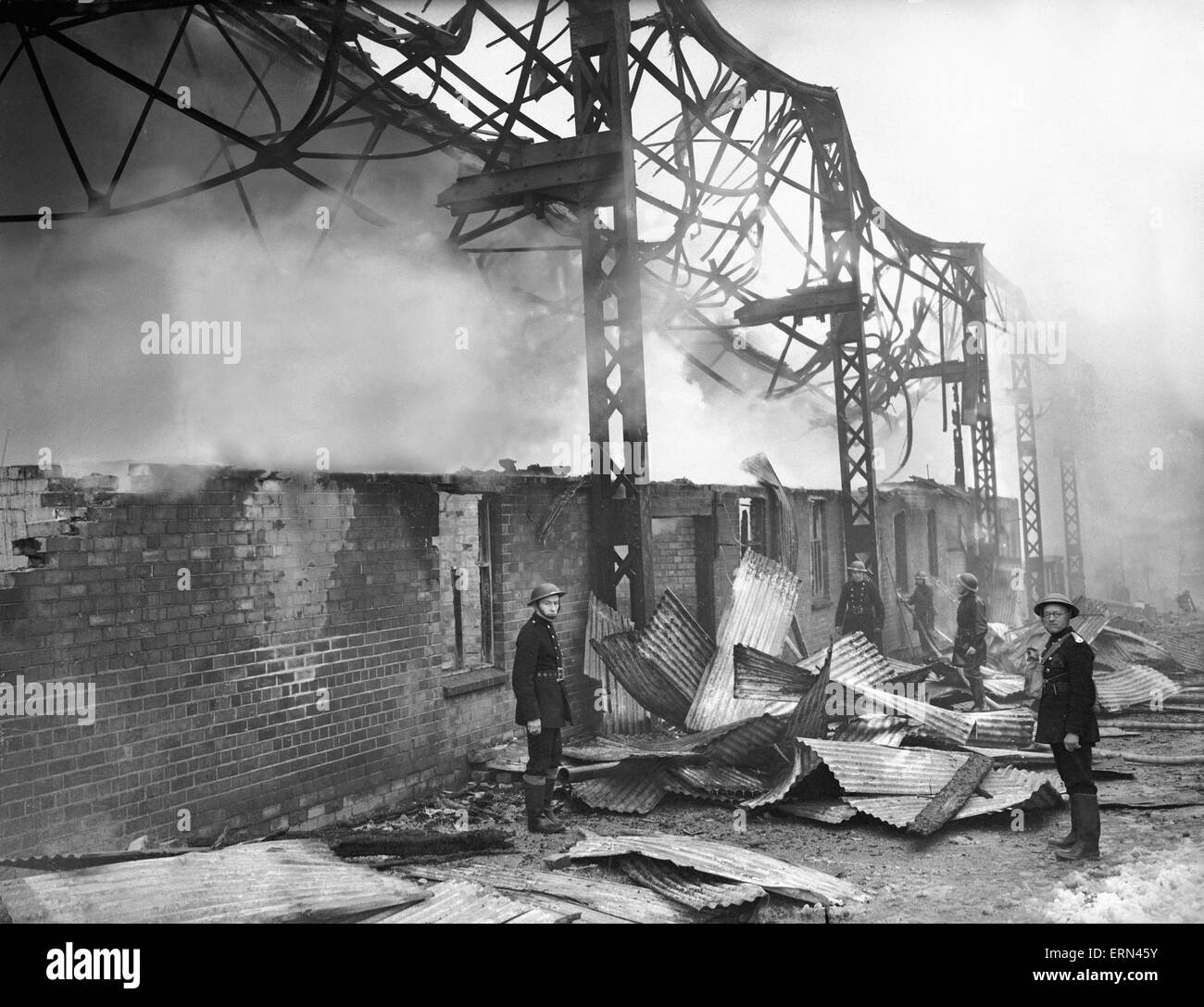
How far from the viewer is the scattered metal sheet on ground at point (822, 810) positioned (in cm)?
689

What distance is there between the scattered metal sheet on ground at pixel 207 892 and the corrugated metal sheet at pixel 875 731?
4710 mm

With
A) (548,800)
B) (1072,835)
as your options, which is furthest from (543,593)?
(1072,835)

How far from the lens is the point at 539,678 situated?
684cm

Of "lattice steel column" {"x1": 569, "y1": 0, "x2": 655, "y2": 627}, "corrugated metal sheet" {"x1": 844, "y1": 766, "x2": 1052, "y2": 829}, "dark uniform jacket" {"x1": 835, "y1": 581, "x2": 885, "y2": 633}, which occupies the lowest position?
"corrugated metal sheet" {"x1": 844, "y1": 766, "x2": 1052, "y2": 829}

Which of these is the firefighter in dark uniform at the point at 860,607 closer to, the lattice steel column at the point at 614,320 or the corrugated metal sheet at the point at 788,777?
the lattice steel column at the point at 614,320

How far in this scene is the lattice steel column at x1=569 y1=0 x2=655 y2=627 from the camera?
9.18m

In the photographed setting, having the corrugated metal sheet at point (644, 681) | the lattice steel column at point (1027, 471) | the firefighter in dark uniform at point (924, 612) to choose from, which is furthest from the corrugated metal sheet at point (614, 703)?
the lattice steel column at point (1027, 471)

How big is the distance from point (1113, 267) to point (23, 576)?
1435 inches

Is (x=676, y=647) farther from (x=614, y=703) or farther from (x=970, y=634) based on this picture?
(x=970, y=634)

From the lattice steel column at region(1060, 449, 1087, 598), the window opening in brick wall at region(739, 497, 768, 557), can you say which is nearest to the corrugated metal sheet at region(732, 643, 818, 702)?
the window opening in brick wall at region(739, 497, 768, 557)

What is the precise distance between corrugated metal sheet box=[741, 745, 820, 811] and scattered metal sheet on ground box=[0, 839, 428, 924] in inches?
125

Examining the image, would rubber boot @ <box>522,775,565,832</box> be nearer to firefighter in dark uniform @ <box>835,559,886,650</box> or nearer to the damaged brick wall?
the damaged brick wall
